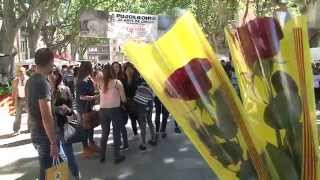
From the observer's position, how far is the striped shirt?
32.8 ft

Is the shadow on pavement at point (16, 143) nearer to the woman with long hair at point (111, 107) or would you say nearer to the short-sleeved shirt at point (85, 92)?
the short-sleeved shirt at point (85, 92)

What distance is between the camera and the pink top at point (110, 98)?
28.3 ft

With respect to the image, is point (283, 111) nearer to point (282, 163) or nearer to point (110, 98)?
point (282, 163)

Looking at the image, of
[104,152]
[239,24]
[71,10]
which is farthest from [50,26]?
[239,24]

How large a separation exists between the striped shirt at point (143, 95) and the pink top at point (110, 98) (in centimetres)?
130

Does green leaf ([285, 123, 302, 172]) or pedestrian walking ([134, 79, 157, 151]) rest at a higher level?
green leaf ([285, 123, 302, 172])

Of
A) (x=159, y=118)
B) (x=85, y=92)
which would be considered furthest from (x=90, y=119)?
(x=159, y=118)

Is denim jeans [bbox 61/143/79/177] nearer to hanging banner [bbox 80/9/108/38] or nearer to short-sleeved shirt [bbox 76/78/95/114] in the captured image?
short-sleeved shirt [bbox 76/78/95/114]

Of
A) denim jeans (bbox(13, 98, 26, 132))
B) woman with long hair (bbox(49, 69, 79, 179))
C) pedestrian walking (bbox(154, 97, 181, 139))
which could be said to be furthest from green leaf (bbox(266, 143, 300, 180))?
denim jeans (bbox(13, 98, 26, 132))

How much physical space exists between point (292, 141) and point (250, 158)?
144 mm

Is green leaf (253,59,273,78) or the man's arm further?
the man's arm

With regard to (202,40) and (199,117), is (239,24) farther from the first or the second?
(199,117)

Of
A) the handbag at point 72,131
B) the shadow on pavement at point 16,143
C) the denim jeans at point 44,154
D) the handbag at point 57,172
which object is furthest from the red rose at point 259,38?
the shadow on pavement at point 16,143

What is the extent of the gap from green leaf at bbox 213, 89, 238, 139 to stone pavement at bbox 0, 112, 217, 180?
5332 millimetres
